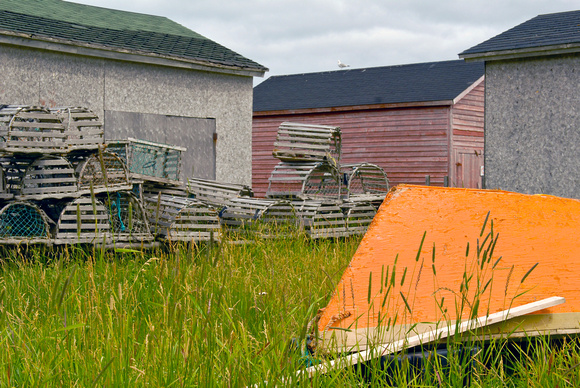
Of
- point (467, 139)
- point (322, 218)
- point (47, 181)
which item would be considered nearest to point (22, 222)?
point (47, 181)

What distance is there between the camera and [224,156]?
10875 millimetres

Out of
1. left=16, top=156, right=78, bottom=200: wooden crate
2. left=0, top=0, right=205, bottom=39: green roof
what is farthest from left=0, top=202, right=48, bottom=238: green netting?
left=0, top=0, right=205, bottom=39: green roof

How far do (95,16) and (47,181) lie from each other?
6627mm

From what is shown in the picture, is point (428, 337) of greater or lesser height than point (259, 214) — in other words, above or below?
below

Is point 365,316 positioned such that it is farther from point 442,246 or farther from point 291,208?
point 291,208

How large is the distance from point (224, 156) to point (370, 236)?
8.00 m

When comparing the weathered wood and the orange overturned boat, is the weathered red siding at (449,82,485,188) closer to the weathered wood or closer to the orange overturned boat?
the orange overturned boat

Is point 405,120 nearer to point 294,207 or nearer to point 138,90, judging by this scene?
point 138,90

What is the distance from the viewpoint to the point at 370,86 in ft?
61.5

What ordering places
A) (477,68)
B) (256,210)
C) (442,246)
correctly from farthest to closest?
(477,68), (256,210), (442,246)

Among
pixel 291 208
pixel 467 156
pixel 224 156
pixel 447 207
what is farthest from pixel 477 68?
pixel 447 207

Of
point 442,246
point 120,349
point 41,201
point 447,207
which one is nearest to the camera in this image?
point 120,349

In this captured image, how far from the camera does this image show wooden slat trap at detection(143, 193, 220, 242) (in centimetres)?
638

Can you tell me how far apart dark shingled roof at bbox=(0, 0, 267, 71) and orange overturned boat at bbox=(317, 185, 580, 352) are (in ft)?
23.4
